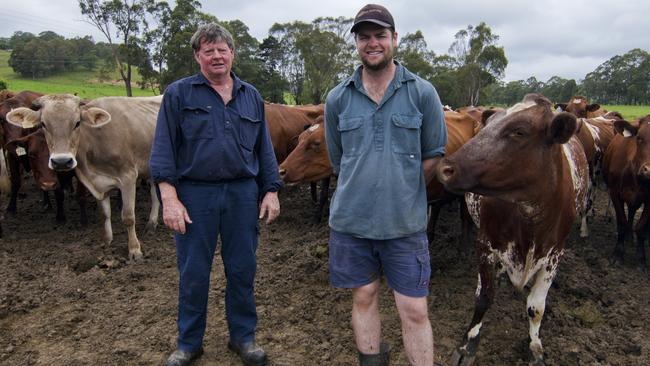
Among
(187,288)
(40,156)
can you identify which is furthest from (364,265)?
(40,156)

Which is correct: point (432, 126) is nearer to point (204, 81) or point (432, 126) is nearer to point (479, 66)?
point (204, 81)

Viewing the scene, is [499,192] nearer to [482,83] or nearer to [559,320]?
[559,320]

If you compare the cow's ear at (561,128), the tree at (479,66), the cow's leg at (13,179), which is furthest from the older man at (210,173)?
the tree at (479,66)

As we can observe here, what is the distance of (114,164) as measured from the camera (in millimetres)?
5598

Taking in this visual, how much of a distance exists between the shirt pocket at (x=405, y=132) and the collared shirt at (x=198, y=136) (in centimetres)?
110

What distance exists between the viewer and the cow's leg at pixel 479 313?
Result: 3.41m

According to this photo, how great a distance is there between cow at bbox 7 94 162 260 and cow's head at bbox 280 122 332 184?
206cm

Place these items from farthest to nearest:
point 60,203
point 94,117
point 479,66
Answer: point 479,66, point 60,203, point 94,117

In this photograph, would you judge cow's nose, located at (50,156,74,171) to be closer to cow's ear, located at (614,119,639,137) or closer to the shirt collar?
the shirt collar

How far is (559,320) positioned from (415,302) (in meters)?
2.25

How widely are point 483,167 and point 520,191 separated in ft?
1.22

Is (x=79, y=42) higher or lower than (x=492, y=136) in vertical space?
higher

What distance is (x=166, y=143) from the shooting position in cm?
287

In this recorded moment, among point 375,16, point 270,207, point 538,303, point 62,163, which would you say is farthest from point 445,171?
point 62,163
